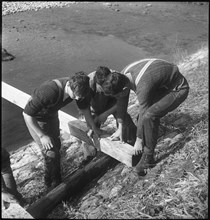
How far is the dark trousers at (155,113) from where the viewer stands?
12.5 feet

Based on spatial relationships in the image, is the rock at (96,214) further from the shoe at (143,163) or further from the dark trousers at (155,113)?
the dark trousers at (155,113)

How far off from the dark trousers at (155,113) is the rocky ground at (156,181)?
447mm

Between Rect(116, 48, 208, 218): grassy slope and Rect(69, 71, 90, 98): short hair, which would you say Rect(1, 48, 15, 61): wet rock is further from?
Rect(69, 71, 90, 98): short hair

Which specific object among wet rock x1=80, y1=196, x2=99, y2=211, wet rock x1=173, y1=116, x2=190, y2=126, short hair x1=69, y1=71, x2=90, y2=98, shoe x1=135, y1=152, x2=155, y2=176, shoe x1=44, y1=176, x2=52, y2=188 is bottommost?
shoe x1=44, y1=176, x2=52, y2=188

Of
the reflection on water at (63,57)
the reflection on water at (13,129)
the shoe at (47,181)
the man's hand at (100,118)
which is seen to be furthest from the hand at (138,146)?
the reflection on water at (63,57)

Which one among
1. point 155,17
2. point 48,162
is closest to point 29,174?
point 48,162

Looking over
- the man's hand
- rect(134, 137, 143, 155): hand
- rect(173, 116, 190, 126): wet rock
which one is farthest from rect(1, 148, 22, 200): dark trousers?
rect(173, 116, 190, 126): wet rock

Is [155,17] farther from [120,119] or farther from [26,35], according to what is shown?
[120,119]

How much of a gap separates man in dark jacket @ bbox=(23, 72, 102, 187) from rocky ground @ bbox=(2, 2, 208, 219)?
0.54 metres

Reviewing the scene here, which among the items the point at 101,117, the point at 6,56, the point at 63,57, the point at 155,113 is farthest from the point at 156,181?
the point at 6,56

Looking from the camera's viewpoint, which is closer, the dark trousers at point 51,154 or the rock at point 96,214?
the rock at point 96,214

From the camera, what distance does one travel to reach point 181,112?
5.57m

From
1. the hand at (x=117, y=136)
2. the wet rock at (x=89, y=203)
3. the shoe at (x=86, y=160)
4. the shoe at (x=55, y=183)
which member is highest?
the hand at (x=117, y=136)

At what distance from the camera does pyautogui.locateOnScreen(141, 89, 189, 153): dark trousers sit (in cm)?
380
